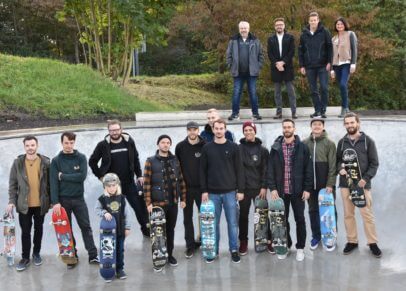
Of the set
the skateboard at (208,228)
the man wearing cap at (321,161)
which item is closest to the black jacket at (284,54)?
the man wearing cap at (321,161)

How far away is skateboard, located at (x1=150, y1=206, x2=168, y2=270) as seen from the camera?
583cm

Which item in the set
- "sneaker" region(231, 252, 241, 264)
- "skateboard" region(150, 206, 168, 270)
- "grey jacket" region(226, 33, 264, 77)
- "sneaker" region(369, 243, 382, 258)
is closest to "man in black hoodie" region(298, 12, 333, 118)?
"grey jacket" region(226, 33, 264, 77)

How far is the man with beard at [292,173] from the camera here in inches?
239

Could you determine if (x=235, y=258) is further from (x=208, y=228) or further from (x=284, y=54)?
(x=284, y=54)

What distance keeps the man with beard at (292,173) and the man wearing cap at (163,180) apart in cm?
117

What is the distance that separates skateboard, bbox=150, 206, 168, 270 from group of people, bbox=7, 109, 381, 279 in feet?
0.37

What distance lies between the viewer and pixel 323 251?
6.27m

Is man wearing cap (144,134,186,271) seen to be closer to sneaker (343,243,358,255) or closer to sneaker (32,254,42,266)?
sneaker (32,254,42,266)

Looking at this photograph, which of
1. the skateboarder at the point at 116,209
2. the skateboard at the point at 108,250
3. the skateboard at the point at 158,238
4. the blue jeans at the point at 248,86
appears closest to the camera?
the skateboard at the point at 108,250

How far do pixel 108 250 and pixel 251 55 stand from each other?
16.2 ft

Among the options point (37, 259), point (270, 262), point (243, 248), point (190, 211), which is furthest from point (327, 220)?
point (37, 259)

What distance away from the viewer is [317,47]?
884 cm

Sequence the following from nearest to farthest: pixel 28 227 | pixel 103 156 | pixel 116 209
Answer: pixel 116 209 → pixel 28 227 → pixel 103 156

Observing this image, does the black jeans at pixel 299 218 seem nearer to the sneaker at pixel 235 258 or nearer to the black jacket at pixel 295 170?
the black jacket at pixel 295 170
